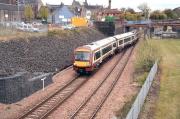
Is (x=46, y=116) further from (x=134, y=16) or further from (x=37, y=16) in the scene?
(x=134, y=16)

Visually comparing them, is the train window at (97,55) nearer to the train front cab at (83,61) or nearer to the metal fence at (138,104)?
the train front cab at (83,61)

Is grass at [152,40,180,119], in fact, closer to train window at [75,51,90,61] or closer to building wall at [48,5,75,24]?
train window at [75,51,90,61]

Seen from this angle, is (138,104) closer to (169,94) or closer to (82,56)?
(169,94)

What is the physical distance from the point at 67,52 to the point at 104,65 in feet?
19.2

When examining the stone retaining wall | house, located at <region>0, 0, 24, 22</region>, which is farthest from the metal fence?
house, located at <region>0, 0, 24, 22</region>

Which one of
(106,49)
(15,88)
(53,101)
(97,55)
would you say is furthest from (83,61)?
(15,88)

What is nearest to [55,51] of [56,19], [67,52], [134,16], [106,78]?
[67,52]

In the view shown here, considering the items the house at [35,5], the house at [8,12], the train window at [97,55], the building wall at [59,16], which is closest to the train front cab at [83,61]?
the train window at [97,55]

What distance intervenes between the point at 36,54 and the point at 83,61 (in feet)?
21.5

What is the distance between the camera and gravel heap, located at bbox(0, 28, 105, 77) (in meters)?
33.4

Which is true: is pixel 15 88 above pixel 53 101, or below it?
above

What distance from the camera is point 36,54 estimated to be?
3912cm

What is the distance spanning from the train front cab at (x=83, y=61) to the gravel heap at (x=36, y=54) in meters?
2.76

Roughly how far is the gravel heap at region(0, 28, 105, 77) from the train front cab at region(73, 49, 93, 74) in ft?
9.06
